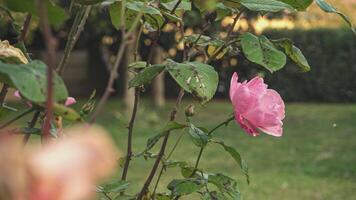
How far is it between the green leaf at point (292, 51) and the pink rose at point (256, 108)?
0.25ft

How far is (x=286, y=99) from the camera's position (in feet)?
45.8

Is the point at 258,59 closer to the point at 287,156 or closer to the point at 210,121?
the point at 287,156

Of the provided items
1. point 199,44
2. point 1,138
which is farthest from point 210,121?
point 1,138

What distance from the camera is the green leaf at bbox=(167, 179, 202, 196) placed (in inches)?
50.8

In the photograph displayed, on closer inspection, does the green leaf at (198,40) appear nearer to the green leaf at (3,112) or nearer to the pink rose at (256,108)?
the pink rose at (256,108)

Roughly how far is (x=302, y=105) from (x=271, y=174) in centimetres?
662

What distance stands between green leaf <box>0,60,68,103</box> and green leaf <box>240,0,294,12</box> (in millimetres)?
515

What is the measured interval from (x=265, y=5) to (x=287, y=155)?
265 inches

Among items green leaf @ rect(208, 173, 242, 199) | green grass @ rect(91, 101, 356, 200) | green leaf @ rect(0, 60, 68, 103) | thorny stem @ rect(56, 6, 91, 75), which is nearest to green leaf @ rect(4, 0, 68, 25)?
green leaf @ rect(0, 60, 68, 103)

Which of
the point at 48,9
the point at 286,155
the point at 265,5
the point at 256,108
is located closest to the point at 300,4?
the point at 265,5

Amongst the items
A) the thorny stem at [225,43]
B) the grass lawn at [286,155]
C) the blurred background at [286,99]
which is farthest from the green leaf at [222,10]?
the blurred background at [286,99]

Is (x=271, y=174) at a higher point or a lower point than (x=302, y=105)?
higher

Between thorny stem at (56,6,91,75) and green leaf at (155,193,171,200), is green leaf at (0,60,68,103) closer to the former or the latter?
thorny stem at (56,6,91,75)

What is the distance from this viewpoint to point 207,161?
24.4 ft
